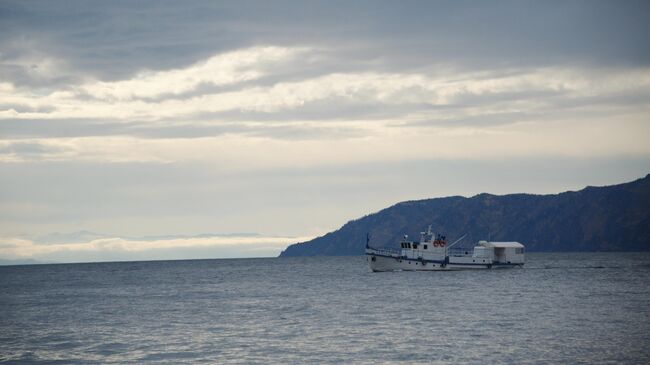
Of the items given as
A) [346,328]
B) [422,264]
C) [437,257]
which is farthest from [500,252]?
[346,328]

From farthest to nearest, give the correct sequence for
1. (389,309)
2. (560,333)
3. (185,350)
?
1. (389,309)
2. (560,333)
3. (185,350)

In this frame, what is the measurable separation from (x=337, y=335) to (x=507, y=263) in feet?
343

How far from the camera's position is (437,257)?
5704 inches

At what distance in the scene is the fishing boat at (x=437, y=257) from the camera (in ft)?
474

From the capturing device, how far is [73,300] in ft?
345

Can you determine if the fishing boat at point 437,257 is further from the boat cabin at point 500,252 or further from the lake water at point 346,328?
the lake water at point 346,328

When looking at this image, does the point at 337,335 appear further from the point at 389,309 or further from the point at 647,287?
the point at 647,287

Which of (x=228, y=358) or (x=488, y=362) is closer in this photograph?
(x=488, y=362)

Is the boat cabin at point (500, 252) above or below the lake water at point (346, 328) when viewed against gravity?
above

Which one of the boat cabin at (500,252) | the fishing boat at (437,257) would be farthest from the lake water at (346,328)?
the boat cabin at (500,252)

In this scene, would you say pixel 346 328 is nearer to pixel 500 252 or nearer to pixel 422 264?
pixel 422 264

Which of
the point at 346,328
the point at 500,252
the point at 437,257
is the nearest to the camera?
the point at 346,328

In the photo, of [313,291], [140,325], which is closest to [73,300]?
[313,291]

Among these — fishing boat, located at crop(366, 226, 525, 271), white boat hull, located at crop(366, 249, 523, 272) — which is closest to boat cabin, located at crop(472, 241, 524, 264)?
fishing boat, located at crop(366, 226, 525, 271)
